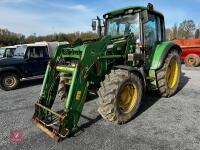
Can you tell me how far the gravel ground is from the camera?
404cm

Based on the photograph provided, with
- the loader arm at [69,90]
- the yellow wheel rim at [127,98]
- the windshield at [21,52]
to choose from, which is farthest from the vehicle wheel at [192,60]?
the loader arm at [69,90]

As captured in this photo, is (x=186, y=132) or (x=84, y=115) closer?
(x=186, y=132)

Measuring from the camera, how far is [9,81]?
30.4ft

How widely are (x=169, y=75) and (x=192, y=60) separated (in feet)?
26.1

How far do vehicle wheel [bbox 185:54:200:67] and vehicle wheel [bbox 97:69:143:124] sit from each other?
33.1ft

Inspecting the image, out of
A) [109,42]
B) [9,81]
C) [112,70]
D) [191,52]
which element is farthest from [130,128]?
[191,52]

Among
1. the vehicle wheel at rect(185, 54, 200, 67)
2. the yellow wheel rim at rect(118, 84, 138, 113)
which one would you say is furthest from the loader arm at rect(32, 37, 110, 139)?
the vehicle wheel at rect(185, 54, 200, 67)

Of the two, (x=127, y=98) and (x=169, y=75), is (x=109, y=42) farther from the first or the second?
(x=169, y=75)

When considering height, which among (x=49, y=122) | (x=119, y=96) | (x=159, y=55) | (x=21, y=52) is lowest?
(x=49, y=122)

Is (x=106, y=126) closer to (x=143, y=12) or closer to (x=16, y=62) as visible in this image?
(x=143, y=12)

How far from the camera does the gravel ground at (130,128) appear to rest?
404 cm

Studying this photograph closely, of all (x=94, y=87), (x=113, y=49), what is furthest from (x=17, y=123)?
(x=113, y=49)

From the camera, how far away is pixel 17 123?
5188 millimetres

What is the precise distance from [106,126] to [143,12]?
2.83m
